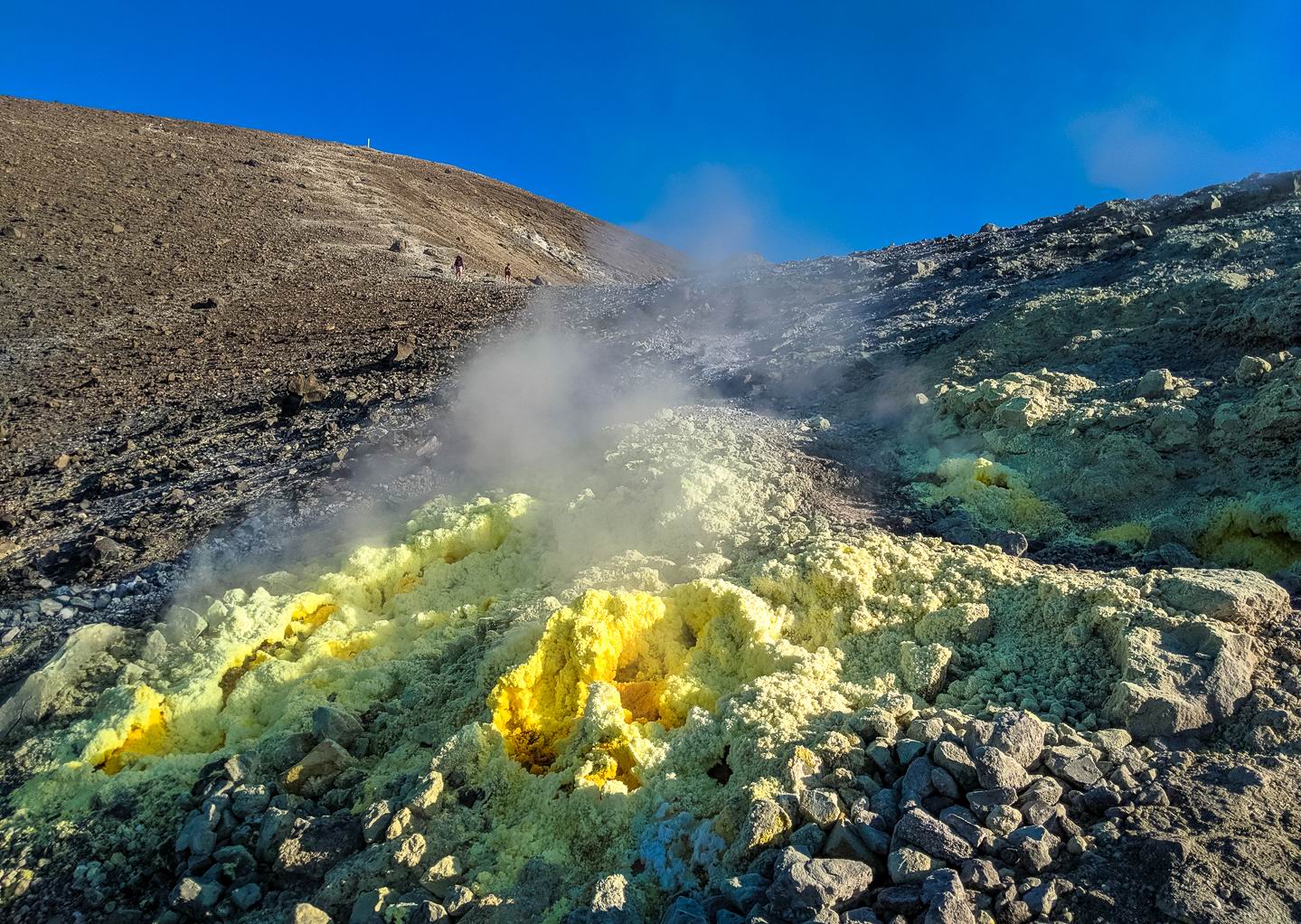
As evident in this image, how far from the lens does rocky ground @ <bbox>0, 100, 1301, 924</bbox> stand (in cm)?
216

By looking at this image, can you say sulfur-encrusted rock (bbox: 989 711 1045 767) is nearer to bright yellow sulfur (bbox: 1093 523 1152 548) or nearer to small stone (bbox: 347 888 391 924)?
small stone (bbox: 347 888 391 924)

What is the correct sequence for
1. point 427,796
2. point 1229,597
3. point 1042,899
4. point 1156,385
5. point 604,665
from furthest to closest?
point 1156,385 → point 604,665 → point 1229,597 → point 427,796 → point 1042,899

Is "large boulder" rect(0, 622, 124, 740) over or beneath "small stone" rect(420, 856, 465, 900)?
over

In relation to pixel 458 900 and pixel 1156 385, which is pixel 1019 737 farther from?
pixel 1156 385

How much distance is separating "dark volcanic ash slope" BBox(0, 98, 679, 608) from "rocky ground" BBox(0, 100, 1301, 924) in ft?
0.22

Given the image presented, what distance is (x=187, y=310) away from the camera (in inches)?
434

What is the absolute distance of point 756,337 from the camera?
28.8ft

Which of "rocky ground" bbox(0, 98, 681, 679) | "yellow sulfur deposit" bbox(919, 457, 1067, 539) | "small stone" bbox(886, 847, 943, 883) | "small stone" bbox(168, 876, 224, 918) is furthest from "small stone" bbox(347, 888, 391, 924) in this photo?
"yellow sulfur deposit" bbox(919, 457, 1067, 539)

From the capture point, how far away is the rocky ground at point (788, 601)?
2156 mm

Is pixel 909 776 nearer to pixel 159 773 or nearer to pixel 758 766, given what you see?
pixel 758 766

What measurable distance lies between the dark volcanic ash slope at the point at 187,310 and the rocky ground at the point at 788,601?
7cm

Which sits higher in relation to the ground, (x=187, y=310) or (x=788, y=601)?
(x=187, y=310)

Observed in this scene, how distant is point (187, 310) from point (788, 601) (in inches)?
420

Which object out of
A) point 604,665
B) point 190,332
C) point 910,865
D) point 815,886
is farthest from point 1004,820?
point 190,332
